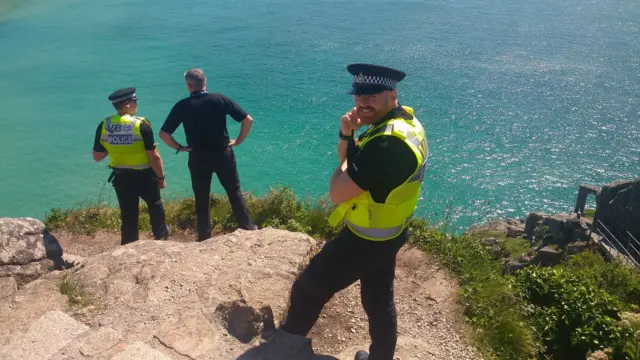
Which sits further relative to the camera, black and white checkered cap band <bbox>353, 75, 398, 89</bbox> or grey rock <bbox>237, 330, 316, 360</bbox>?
grey rock <bbox>237, 330, 316, 360</bbox>

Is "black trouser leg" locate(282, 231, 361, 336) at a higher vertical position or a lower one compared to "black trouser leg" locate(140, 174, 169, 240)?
higher

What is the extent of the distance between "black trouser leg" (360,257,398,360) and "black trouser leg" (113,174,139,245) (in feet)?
11.9

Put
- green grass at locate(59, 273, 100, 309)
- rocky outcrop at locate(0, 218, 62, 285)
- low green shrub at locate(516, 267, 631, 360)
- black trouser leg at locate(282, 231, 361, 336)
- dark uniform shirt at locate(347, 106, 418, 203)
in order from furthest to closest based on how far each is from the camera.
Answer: rocky outcrop at locate(0, 218, 62, 285) → green grass at locate(59, 273, 100, 309) → low green shrub at locate(516, 267, 631, 360) → black trouser leg at locate(282, 231, 361, 336) → dark uniform shirt at locate(347, 106, 418, 203)

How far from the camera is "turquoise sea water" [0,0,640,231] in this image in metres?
17.4

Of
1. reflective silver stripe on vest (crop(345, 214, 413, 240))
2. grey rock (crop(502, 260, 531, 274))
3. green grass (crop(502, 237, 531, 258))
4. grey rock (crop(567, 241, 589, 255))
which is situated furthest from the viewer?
green grass (crop(502, 237, 531, 258))

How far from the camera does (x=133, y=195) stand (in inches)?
239

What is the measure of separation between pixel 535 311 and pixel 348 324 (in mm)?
1756

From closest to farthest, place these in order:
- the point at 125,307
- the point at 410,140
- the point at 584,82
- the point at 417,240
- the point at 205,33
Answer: the point at 410,140, the point at 125,307, the point at 417,240, the point at 584,82, the point at 205,33

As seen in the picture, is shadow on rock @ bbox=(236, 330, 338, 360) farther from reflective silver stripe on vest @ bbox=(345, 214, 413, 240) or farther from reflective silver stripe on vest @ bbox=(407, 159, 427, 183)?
reflective silver stripe on vest @ bbox=(407, 159, 427, 183)

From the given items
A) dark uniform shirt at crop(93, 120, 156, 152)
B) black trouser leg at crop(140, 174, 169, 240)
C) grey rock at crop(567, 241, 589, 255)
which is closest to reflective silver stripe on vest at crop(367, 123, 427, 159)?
dark uniform shirt at crop(93, 120, 156, 152)

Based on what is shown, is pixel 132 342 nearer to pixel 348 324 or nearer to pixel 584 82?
pixel 348 324

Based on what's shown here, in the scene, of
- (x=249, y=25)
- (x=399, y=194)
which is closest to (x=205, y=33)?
(x=249, y=25)

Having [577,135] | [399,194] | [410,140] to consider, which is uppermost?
[410,140]

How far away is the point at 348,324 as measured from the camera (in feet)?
14.8
